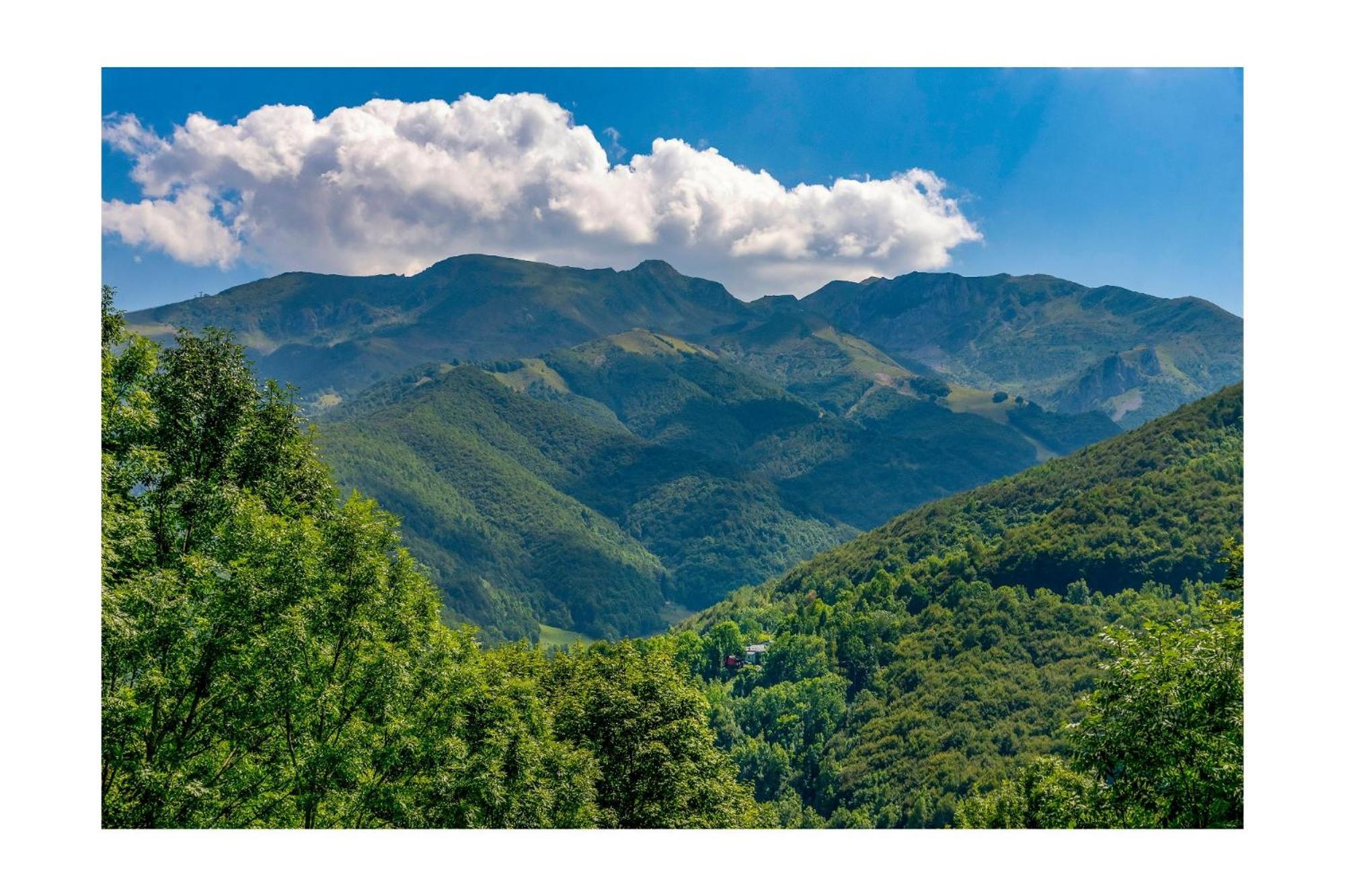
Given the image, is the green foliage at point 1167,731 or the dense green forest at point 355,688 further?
the dense green forest at point 355,688

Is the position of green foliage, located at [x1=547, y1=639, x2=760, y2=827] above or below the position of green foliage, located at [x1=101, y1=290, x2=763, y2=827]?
below

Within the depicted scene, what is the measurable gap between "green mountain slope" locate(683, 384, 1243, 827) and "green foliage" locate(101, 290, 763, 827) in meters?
36.2

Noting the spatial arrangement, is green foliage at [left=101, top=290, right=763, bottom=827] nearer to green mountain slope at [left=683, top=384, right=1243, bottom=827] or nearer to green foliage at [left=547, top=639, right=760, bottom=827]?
green foliage at [left=547, top=639, right=760, bottom=827]

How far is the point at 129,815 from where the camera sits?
18.8m

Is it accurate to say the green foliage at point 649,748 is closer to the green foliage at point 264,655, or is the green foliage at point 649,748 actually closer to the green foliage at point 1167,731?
the green foliage at point 264,655

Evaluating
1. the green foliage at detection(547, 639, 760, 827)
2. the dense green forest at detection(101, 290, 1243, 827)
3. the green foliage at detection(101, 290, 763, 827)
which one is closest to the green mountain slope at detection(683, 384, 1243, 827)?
the green foliage at detection(547, 639, 760, 827)

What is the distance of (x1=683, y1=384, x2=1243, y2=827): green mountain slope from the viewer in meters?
75.1

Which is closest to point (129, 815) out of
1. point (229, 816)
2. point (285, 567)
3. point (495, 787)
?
point (229, 816)

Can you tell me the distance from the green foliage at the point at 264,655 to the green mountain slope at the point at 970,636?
36158 millimetres

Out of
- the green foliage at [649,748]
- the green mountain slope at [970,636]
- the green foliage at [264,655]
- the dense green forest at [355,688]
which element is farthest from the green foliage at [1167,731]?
the green mountain slope at [970,636]

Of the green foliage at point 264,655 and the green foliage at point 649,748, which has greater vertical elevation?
the green foliage at point 264,655

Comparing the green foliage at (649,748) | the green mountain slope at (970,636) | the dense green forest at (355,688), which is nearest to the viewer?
the dense green forest at (355,688)

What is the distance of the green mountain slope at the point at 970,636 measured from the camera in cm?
A: 7512

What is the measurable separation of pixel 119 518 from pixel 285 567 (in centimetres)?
324
